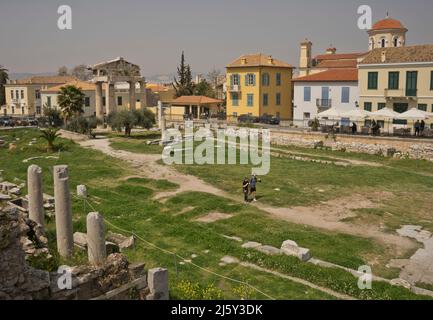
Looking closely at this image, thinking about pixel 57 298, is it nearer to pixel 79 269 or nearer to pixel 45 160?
pixel 79 269

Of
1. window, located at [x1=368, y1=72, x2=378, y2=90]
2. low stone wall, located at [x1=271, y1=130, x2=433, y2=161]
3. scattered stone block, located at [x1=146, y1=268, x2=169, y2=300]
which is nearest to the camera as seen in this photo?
scattered stone block, located at [x1=146, y1=268, x2=169, y2=300]

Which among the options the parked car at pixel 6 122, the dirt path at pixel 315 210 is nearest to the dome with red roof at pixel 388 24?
the dirt path at pixel 315 210

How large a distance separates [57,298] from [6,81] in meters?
90.2

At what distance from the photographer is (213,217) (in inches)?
811

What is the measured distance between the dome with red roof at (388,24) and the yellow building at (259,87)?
17181 millimetres

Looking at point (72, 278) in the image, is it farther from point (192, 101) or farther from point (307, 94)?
point (192, 101)

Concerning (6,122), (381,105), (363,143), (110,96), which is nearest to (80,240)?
(363,143)

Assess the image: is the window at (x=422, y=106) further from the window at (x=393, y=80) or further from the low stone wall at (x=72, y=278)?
the low stone wall at (x=72, y=278)

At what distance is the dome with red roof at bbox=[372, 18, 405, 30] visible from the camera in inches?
2653

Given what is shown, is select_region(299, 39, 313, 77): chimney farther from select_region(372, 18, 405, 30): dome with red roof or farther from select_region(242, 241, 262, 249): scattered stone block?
select_region(242, 241, 262, 249): scattered stone block

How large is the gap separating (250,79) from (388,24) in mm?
23981

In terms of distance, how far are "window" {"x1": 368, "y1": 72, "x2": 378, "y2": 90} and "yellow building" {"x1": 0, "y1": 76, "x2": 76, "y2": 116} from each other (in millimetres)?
57172

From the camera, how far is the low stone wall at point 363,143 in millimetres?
34875

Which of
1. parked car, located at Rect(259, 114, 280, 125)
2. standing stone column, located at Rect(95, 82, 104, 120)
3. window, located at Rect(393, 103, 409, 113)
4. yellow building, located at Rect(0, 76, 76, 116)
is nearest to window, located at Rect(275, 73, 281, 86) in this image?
parked car, located at Rect(259, 114, 280, 125)
